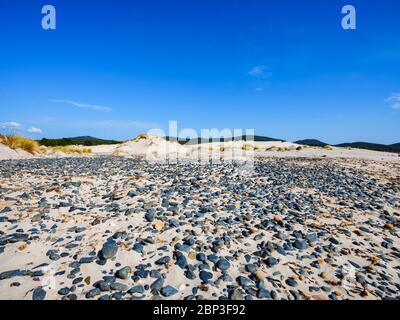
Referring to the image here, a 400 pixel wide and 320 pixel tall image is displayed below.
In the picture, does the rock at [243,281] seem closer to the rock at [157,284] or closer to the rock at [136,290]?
the rock at [157,284]

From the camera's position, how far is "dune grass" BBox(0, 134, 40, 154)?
1705 centimetres

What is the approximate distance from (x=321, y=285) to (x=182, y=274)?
1839mm

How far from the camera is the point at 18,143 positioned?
57.2ft

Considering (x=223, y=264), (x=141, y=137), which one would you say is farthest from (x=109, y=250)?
(x=141, y=137)

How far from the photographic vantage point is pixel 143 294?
282 centimetres

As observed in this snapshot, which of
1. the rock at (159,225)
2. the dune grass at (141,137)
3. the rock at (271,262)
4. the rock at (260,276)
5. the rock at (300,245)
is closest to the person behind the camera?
the rock at (260,276)

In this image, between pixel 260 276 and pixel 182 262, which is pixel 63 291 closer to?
pixel 182 262

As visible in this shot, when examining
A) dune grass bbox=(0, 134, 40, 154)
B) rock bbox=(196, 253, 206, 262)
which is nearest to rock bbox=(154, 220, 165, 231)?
rock bbox=(196, 253, 206, 262)

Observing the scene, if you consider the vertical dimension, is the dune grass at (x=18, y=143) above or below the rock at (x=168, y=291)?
above

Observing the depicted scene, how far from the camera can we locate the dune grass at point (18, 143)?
1705 centimetres

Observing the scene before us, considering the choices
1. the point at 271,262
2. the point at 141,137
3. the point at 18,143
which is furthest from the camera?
the point at 141,137

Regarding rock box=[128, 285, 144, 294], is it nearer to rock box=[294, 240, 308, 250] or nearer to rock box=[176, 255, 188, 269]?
rock box=[176, 255, 188, 269]

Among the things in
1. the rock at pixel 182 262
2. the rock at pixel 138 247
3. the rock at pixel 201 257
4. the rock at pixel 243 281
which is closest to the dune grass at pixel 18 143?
the rock at pixel 138 247
